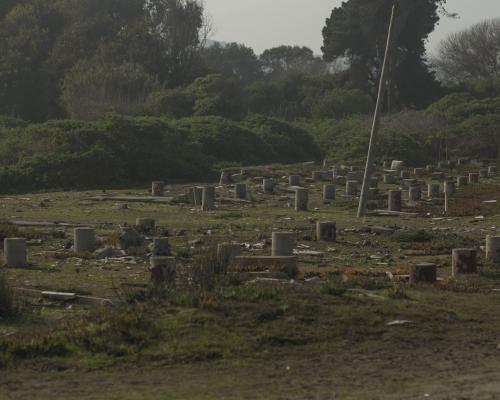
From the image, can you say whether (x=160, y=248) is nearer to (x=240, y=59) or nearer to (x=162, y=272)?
(x=162, y=272)

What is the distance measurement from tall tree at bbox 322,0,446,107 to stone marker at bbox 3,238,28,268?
4722 centimetres

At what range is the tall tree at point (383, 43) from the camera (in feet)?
199

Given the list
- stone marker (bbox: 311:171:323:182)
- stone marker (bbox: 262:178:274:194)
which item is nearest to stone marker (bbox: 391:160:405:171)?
stone marker (bbox: 311:171:323:182)

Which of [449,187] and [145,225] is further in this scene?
[449,187]

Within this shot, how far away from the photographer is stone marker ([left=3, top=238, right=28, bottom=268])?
14.0 m

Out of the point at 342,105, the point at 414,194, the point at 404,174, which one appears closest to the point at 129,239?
the point at 414,194

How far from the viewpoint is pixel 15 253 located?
14109 mm

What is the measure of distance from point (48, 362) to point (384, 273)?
5.88 m

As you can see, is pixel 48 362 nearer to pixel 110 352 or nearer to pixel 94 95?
pixel 110 352

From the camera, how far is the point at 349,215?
22938mm

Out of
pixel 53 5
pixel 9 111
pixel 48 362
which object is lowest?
pixel 48 362

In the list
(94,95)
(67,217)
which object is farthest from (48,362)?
(94,95)

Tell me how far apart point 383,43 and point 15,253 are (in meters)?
49.2

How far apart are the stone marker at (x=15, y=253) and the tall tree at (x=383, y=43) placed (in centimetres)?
4722
